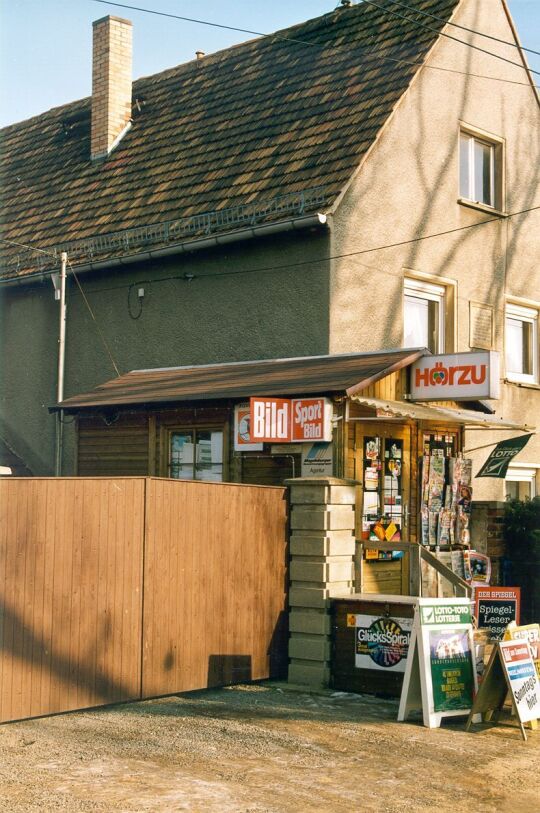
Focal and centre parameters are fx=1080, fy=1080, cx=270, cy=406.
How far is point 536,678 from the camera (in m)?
8.93

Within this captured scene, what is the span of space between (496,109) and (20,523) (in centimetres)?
1262

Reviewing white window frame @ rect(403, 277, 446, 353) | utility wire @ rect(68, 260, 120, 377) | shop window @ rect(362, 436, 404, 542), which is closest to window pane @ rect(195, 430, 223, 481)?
shop window @ rect(362, 436, 404, 542)

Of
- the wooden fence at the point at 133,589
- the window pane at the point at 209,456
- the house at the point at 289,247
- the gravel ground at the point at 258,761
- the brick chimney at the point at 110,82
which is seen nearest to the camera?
the gravel ground at the point at 258,761

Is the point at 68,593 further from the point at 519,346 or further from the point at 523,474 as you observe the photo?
the point at 519,346

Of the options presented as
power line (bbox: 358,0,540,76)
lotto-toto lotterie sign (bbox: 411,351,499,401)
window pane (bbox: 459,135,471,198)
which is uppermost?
power line (bbox: 358,0,540,76)

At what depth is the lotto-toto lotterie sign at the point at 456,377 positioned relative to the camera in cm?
1223

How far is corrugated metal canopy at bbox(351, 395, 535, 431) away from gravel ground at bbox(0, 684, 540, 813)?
11.1 ft

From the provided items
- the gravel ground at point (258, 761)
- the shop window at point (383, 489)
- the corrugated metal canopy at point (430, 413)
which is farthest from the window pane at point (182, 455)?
the gravel ground at point (258, 761)

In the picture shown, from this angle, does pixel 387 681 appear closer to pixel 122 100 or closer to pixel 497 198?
pixel 497 198

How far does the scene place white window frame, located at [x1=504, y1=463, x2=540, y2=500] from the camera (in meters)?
17.4

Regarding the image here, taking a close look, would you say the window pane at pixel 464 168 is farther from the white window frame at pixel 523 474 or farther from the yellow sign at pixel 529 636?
the yellow sign at pixel 529 636

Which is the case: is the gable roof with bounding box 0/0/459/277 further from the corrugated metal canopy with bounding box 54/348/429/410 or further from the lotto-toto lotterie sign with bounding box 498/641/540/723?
the lotto-toto lotterie sign with bounding box 498/641/540/723

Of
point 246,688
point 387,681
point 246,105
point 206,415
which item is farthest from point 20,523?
point 246,105

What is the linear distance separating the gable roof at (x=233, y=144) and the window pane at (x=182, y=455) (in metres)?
3.52
